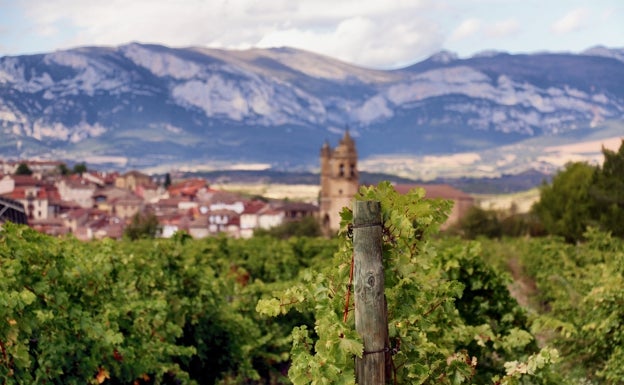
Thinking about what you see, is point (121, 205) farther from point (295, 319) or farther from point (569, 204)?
point (295, 319)

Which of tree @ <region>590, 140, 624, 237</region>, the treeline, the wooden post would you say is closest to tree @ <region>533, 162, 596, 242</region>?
the treeline

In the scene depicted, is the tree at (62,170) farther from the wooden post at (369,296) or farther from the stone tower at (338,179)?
the wooden post at (369,296)

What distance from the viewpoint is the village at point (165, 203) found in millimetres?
111750

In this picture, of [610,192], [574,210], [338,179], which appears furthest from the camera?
[338,179]

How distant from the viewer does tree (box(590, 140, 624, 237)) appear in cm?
3678

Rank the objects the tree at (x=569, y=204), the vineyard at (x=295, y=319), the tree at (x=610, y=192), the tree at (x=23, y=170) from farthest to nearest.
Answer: the tree at (x=23, y=170), the tree at (x=569, y=204), the tree at (x=610, y=192), the vineyard at (x=295, y=319)

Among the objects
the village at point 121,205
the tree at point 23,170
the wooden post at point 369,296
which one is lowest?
the village at point 121,205

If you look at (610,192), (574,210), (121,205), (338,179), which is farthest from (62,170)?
(610,192)

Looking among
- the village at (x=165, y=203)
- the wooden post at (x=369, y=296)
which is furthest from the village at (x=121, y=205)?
the wooden post at (x=369, y=296)

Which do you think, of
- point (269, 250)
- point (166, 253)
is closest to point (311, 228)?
point (269, 250)

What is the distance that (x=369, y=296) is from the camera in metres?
4.45

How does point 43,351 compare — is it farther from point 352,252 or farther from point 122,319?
point 352,252

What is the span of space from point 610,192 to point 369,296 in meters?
36.6

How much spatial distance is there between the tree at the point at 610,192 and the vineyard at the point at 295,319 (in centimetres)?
2297
